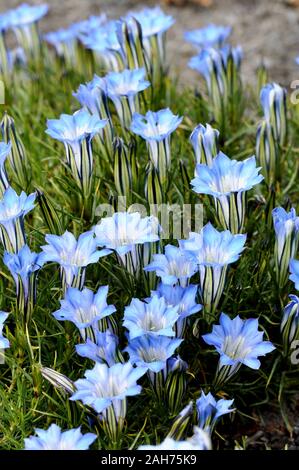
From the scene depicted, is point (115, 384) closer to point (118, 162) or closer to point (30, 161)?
point (118, 162)

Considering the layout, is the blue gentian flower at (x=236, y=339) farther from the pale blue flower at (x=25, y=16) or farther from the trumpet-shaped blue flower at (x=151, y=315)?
the pale blue flower at (x=25, y=16)

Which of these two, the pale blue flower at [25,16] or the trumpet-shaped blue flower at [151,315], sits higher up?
the pale blue flower at [25,16]

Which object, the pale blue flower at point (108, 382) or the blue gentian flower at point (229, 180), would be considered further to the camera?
the blue gentian flower at point (229, 180)

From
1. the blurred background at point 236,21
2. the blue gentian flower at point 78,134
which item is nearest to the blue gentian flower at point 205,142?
the blue gentian flower at point 78,134

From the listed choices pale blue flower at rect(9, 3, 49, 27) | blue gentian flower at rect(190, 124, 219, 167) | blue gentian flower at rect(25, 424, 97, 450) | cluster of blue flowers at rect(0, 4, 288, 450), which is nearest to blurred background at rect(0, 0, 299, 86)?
pale blue flower at rect(9, 3, 49, 27)

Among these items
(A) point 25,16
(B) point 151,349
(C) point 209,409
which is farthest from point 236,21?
(C) point 209,409

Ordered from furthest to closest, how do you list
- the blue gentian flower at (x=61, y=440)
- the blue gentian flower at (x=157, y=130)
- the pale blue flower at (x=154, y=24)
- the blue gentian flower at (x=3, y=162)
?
the pale blue flower at (x=154, y=24)
the blue gentian flower at (x=157, y=130)
the blue gentian flower at (x=3, y=162)
the blue gentian flower at (x=61, y=440)

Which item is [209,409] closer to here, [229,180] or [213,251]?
[213,251]
